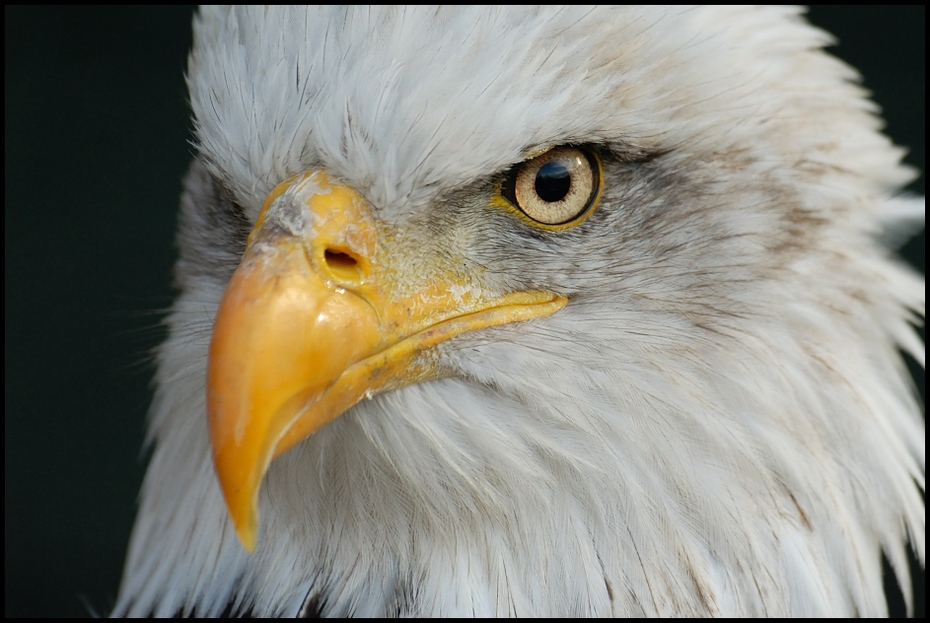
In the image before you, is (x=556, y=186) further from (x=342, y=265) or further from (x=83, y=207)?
(x=83, y=207)

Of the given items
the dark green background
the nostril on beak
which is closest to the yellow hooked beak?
the nostril on beak

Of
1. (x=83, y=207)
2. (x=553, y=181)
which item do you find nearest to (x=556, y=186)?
(x=553, y=181)

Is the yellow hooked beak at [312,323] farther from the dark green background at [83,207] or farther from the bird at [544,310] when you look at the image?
the dark green background at [83,207]

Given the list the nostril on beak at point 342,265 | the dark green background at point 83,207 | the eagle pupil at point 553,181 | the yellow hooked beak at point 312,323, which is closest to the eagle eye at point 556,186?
the eagle pupil at point 553,181

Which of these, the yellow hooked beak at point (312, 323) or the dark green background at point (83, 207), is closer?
the yellow hooked beak at point (312, 323)

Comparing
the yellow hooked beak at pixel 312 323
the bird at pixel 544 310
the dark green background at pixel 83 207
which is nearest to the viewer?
the yellow hooked beak at pixel 312 323
